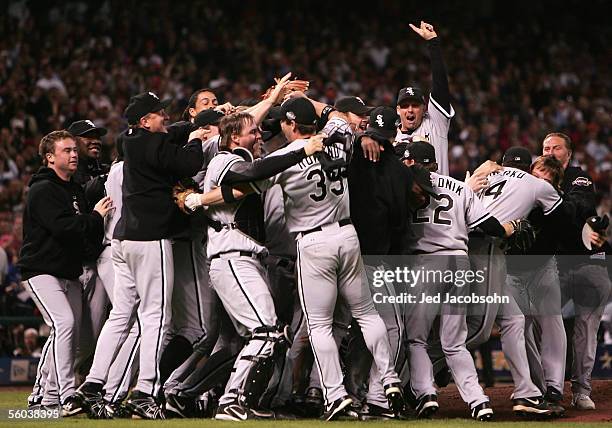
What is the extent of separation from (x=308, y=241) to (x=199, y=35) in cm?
1298

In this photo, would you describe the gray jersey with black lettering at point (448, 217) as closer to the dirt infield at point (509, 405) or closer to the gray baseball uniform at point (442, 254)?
the gray baseball uniform at point (442, 254)

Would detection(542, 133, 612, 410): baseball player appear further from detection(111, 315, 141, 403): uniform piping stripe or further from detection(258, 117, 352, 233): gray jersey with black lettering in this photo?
detection(111, 315, 141, 403): uniform piping stripe

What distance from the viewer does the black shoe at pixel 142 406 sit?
7383 millimetres

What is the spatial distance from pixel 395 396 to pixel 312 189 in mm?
1494

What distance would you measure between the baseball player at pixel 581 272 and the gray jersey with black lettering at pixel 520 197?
515 millimetres

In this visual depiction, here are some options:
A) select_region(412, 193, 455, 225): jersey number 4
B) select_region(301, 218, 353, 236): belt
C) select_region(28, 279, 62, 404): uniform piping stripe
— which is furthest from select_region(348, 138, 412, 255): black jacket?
select_region(28, 279, 62, 404): uniform piping stripe

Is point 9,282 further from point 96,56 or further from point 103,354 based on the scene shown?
point 96,56

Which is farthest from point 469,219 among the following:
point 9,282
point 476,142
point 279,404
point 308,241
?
point 476,142

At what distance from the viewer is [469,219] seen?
7754mm

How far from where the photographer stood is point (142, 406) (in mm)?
7398

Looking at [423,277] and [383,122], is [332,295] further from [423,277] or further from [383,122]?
[383,122]

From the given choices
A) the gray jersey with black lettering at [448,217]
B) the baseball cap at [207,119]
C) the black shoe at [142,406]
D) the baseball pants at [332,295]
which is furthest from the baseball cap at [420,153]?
the black shoe at [142,406]

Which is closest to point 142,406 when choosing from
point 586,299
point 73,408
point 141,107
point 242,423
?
point 73,408

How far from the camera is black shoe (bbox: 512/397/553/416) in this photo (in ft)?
24.7
